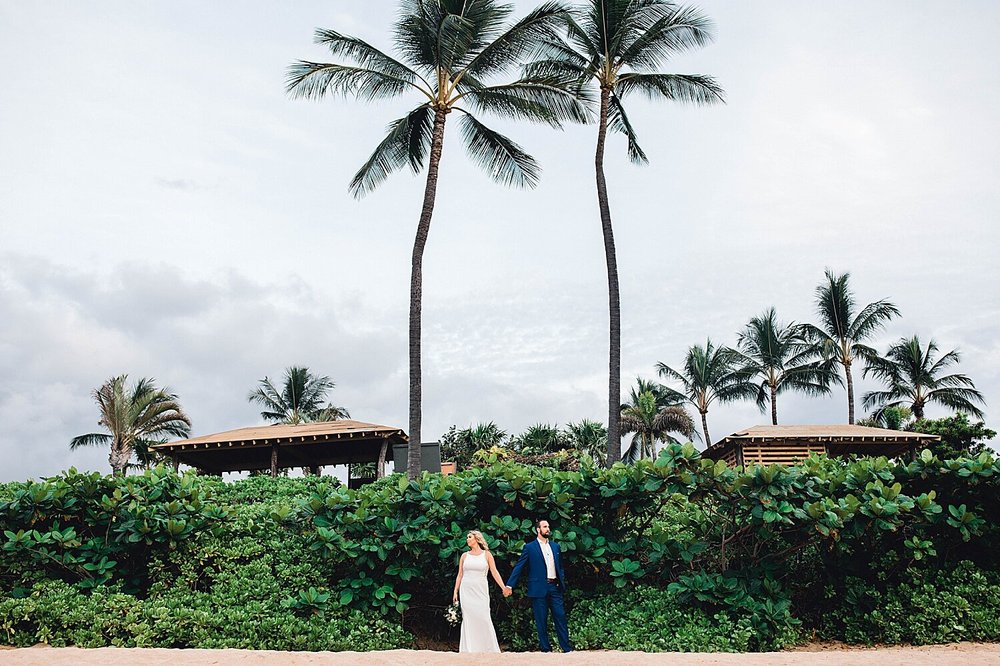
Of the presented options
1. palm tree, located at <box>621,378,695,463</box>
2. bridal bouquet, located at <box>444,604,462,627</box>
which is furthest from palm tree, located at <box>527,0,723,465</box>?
palm tree, located at <box>621,378,695,463</box>

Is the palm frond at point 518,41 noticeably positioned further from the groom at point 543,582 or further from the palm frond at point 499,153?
the groom at point 543,582

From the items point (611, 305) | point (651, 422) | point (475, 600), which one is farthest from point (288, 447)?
point (651, 422)

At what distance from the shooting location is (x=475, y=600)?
29.0 feet

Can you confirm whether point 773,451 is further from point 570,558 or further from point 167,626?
point 167,626

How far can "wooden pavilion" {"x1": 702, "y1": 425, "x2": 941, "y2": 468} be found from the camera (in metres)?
23.1

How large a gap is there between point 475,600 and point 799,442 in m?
16.6

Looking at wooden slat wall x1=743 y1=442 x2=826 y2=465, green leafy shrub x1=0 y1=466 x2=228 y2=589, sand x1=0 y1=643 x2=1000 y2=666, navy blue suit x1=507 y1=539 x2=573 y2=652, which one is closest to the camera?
sand x1=0 y1=643 x2=1000 y2=666

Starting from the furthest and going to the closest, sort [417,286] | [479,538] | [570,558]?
[417,286], [570,558], [479,538]

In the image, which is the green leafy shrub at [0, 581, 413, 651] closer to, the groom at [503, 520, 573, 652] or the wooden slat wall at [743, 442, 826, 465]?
the groom at [503, 520, 573, 652]

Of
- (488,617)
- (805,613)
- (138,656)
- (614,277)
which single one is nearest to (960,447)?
(614,277)

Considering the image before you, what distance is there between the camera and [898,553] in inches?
396

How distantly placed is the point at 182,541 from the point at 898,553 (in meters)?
8.50

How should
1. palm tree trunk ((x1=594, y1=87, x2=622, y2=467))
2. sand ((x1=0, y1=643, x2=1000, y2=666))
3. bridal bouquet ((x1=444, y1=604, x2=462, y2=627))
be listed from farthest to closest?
palm tree trunk ((x1=594, y1=87, x2=622, y2=467))
bridal bouquet ((x1=444, y1=604, x2=462, y2=627))
sand ((x1=0, y1=643, x2=1000, y2=666))

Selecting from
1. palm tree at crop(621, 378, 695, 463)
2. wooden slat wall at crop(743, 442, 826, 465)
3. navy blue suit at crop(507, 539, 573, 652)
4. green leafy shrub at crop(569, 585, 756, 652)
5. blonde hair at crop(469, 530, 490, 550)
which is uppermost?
palm tree at crop(621, 378, 695, 463)
